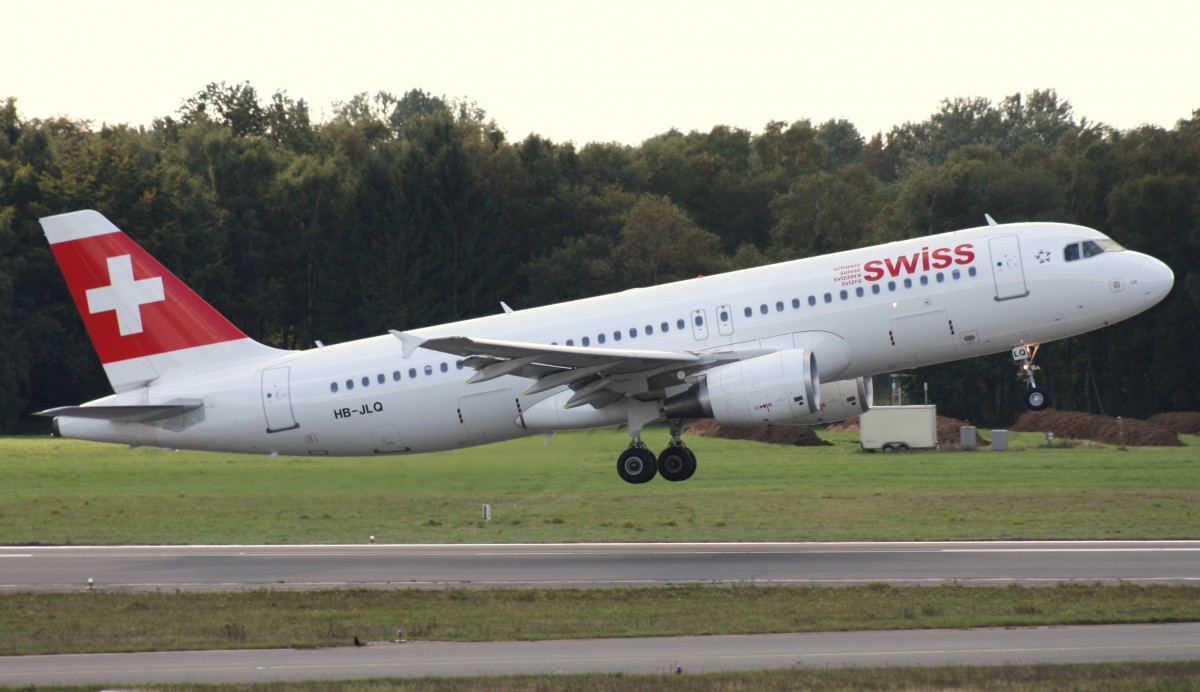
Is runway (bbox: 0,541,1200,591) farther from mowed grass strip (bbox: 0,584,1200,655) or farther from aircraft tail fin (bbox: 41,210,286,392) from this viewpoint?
aircraft tail fin (bbox: 41,210,286,392)

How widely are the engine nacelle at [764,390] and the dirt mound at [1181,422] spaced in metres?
42.3

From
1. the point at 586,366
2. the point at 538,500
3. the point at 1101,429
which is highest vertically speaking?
the point at 586,366

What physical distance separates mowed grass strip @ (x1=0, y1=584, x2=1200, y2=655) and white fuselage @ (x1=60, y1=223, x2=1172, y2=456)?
711 centimetres

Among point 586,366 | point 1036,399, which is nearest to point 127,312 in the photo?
point 586,366

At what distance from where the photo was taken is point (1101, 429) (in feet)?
212

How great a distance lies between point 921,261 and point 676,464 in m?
7.05

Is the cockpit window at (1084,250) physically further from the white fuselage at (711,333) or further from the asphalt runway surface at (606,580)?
the asphalt runway surface at (606,580)

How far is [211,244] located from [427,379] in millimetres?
55003

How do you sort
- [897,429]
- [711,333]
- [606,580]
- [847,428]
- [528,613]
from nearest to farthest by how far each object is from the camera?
[528,613] → [606,580] → [711,333] → [897,429] → [847,428]

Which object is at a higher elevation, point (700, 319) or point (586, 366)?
point (700, 319)

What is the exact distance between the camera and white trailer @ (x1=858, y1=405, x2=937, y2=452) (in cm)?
5906

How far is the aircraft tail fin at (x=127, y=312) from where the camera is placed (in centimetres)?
3456

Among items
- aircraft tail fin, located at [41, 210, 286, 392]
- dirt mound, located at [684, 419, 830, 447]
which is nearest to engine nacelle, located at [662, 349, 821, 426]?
aircraft tail fin, located at [41, 210, 286, 392]

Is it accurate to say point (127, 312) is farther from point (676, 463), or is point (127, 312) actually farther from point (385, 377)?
point (676, 463)
